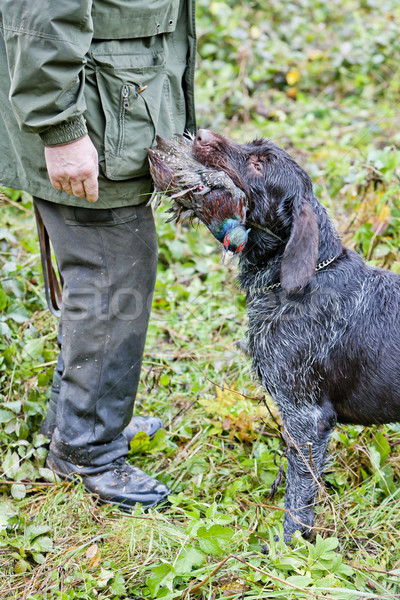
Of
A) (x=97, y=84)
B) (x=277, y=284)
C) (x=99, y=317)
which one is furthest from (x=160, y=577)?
(x=97, y=84)

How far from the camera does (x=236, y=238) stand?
117 inches

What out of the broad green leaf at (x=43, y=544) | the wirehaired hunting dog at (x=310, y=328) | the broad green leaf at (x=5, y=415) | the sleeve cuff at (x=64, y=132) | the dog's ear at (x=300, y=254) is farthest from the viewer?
the broad green leaf at (x=5, y=415)

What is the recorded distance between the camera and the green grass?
262cm

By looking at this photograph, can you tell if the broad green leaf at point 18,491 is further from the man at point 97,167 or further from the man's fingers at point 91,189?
the man's fingers at point 91,189

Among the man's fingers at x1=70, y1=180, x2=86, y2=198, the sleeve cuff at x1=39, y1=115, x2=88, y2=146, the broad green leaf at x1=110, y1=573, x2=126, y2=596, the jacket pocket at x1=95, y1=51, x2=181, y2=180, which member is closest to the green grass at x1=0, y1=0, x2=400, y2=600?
the broad green leaf at x1=110, y1=573, x2=126, y2=596

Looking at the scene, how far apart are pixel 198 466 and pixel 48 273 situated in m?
1.40

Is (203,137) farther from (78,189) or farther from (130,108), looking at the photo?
(78,189)

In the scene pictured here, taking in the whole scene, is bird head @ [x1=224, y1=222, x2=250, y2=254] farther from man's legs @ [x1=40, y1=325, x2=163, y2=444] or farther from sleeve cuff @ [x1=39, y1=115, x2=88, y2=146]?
man's legs @ [x1=40, y1=325, x2=163, y2=444]

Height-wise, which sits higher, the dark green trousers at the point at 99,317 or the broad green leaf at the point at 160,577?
the dark green trousers at the point at 99,317

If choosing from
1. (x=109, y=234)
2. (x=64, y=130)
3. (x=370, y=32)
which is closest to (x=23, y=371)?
(x=109, y=234)

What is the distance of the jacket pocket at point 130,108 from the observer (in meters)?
2.54

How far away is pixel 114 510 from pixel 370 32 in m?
7.67

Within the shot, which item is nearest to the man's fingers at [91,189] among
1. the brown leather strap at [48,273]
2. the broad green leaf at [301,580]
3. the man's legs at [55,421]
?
the brown leather strap at [48,273]

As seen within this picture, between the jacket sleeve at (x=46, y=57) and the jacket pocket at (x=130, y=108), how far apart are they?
0.19 metres
